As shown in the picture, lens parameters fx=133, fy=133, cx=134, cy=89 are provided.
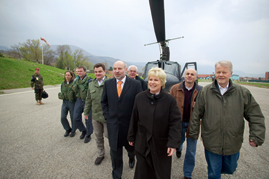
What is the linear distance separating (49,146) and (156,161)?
297 centimetres

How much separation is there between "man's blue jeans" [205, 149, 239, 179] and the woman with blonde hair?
0.70 m

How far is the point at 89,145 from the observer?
3.52 meters

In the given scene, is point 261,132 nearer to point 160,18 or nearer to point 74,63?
point 160,18

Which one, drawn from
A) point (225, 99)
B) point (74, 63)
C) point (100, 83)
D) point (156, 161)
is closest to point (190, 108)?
point (225, 99)

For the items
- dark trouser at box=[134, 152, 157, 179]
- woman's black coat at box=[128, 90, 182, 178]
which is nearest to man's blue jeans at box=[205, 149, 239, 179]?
woman's black coat at box=[128, 90, 182, 178]

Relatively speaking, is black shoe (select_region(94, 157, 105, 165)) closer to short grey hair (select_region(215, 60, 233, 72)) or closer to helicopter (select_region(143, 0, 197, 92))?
short grey hair (select_region(215, 60, 233, 72))

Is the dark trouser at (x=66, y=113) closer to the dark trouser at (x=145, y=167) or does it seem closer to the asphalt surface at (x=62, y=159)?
the asphalt surface at (x=62, y=159)

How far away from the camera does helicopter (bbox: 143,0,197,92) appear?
3.98 metres

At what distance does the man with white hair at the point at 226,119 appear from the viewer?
1732 mm

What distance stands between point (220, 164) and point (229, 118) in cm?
75

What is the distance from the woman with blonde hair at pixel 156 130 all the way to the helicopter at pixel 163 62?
3.07 m

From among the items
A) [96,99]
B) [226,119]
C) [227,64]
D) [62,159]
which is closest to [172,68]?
[96,99]

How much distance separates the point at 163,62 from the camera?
20.9 ft

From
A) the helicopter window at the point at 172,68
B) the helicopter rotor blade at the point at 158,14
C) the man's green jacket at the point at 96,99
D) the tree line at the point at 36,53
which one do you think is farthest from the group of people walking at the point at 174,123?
the tree line at the point at 36,53
